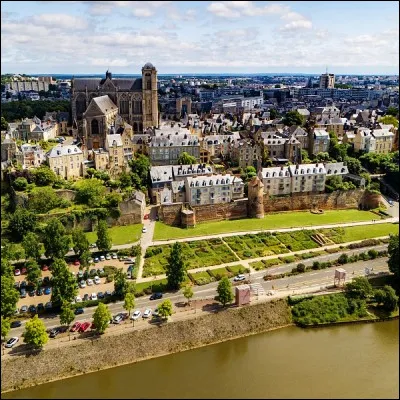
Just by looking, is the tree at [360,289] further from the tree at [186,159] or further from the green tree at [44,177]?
the green tree at [44,177]

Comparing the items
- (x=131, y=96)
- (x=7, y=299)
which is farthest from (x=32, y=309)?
(x=131, y=96)

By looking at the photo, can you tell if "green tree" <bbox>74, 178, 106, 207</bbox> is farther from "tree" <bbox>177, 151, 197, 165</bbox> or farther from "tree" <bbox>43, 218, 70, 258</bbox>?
"tree" <bbox>177, 151, 197, 165</bbox>

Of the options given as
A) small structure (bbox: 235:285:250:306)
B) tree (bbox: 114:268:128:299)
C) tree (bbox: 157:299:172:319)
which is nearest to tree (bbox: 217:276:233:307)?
small structure (bbox: 235:285:250:306)

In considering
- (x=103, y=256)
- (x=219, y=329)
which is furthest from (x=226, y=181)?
(x=219, y=329)

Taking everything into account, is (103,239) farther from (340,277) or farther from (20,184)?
(340,277)

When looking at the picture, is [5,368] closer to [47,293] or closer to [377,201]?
[47,293]

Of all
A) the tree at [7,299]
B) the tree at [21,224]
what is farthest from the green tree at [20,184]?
the tree at [7,299]
